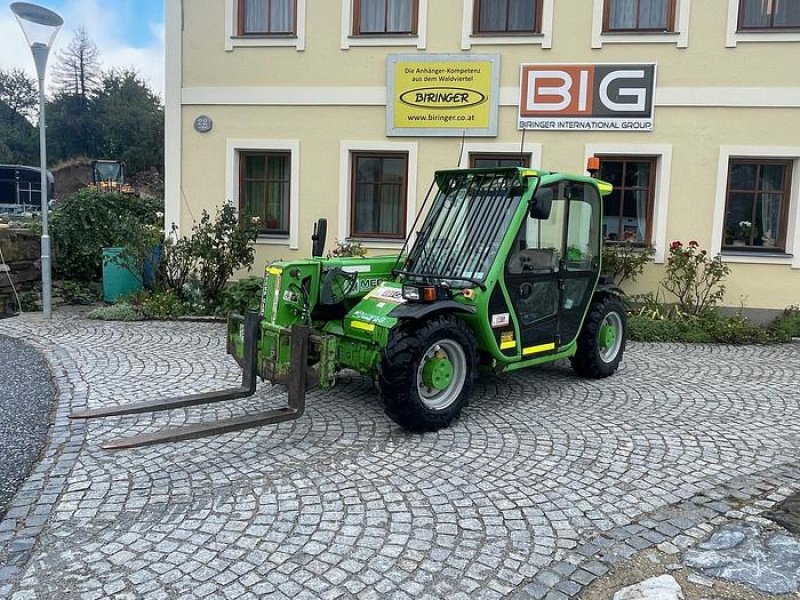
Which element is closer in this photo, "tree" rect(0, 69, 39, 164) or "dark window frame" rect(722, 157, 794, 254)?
"dark window frame" rect(722, 157, 794, 254)

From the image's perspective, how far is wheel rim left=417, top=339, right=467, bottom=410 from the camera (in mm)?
5105

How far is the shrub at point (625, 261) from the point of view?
32.6 ft

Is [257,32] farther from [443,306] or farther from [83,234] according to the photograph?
[443,306]

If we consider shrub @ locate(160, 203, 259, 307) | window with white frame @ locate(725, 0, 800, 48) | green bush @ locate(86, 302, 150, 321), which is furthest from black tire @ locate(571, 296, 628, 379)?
green bush @ locate(86, 302, 150, 321)

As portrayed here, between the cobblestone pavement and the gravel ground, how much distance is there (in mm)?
143

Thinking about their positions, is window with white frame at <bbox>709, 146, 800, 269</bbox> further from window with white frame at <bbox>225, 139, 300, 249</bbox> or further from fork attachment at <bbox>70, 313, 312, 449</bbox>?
fork attachment at <bbox>70, 313, 312, 449</bbox>

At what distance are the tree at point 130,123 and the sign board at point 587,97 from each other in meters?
45.8

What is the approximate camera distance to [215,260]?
1012 cm

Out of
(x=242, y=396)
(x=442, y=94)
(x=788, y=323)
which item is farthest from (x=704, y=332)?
(x=242, y=396)

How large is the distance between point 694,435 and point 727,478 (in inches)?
32.6

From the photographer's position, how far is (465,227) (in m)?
5.84

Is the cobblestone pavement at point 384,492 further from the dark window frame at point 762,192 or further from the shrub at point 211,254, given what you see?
the dark window frame at point 762,192

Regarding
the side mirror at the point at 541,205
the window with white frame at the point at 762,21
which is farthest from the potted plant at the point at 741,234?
the side mirror at the point at 541,205

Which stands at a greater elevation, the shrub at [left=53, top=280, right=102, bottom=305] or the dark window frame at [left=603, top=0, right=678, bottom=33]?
the dark window frame at [left=603, top=0, right=678, bottom=33]
